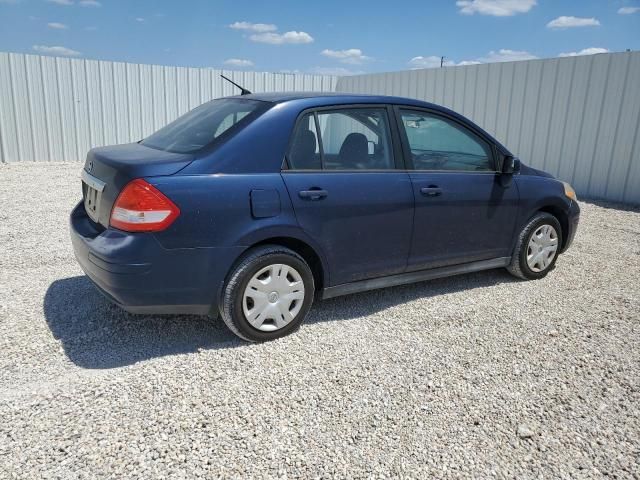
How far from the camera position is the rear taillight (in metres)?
2.94

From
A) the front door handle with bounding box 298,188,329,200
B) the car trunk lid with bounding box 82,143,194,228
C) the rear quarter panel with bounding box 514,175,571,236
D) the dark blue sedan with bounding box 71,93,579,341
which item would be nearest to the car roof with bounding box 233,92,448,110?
the dark blue sedan with bounding box 71,93,579,341

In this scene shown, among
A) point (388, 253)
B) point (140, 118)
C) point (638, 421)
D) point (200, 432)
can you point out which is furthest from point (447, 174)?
point (140, 118)

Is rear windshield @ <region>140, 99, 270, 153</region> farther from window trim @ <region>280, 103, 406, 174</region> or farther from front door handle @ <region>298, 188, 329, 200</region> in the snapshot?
front door handle @ <region>298, 188, 329, 200</region>

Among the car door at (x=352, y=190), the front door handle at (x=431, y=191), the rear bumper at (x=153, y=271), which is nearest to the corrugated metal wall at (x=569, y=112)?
the front door handle at (x=431, y=191)

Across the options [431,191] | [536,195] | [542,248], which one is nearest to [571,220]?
[542,248]

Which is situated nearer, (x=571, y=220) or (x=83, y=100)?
(x=571, y=220)

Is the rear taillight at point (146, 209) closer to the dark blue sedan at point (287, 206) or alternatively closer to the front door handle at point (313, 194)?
the dark blue sedan at point (287, 206)

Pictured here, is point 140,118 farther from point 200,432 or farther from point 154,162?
point 200,432

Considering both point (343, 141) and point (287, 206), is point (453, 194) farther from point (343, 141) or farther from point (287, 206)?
point (287, 206)

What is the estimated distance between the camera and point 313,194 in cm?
343

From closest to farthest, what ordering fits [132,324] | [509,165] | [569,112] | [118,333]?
[118,333]
[132,324]
[509,165]
[569,112]

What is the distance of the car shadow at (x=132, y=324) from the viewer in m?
3.29

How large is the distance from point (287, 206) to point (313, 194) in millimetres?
221

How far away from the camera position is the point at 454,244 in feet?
13.9
